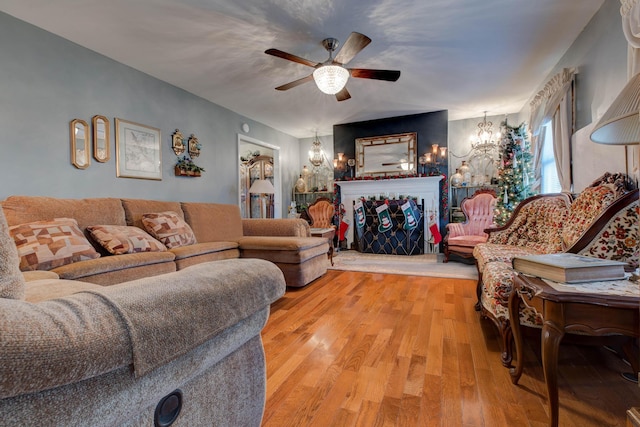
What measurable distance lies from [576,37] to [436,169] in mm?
2623

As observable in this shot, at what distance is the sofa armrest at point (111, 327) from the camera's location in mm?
370

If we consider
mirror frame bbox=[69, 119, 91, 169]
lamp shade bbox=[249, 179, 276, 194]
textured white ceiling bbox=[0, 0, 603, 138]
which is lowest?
lamp shade bbox=[249, 179, 276, 194]

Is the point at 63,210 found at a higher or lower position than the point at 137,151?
lower

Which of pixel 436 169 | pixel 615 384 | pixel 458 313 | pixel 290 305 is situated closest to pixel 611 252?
pixel 615 384

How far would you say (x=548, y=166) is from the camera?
12.1 feet

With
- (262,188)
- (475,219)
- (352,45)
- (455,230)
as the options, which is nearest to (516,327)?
(352,45)

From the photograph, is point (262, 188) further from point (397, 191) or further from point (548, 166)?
point (548, 166)

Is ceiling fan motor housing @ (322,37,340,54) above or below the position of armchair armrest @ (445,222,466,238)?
above

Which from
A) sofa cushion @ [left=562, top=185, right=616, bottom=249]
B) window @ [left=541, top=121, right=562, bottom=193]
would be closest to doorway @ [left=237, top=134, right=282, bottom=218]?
window @ [left=541, top=121, right=562, bottom=193]

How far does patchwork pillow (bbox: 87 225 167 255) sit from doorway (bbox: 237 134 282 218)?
326 centimetres

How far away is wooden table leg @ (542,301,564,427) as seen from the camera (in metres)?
1.07

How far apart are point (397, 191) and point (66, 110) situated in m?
4.87

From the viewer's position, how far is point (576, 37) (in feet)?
9.36

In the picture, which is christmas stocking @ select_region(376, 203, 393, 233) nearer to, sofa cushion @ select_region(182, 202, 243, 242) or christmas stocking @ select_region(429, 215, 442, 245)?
christmas stocking @ select_region(429, 215, 442, 245)
